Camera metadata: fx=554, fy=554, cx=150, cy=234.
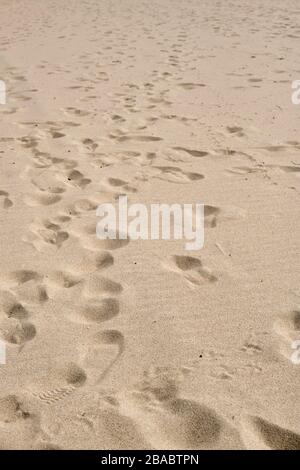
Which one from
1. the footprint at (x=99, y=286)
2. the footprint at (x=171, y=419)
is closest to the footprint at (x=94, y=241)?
the footprint at (x=99, y=286)

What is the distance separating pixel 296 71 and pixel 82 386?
5931 mm

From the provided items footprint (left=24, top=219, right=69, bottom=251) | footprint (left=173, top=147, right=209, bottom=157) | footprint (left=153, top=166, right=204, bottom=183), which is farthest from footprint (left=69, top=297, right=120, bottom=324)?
footprint (left=173, top=147, right=209, bottom=157)

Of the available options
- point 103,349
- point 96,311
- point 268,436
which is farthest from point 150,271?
point 268,436

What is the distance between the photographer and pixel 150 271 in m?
3.04

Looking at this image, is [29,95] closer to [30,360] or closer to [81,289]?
[81,289]

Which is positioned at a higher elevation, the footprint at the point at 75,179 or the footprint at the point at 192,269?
the footprint at the point at 192,269

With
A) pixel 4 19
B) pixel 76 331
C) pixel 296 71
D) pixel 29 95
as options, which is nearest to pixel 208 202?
pixel 76 331

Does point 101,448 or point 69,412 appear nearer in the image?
point 101,448

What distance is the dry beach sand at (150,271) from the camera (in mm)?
2141

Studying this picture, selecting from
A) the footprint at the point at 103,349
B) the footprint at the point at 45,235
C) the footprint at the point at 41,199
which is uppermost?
the footprint at the point at 103,349

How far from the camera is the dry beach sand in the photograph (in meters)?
2.14

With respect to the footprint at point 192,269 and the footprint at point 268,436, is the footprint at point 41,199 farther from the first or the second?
the footprint at point 268,436

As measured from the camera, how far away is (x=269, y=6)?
42.5 feet

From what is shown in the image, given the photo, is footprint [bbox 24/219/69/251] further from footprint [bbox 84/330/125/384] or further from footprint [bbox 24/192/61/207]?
footprint [bbox 84/330/125/384]
